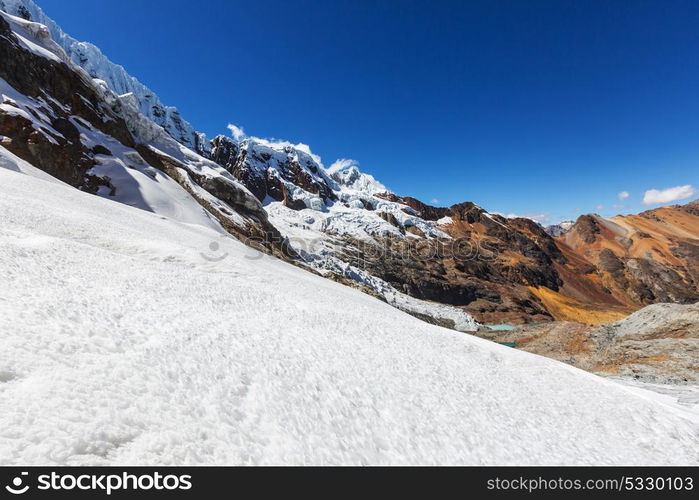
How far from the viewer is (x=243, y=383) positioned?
7273mm

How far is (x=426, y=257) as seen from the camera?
128750mm

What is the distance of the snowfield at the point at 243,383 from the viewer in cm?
489

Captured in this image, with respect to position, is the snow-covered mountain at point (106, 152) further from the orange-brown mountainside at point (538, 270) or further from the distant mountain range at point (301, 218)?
the orange-brown mountainside at point (538, 270)

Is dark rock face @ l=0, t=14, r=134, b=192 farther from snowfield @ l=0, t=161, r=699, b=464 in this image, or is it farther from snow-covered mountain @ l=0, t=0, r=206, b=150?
snow-covered mountain @ l=0, t=0, r=206, b=150

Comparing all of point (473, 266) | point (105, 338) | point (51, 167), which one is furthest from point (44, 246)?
point (473, 266)

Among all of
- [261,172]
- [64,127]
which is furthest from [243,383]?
[261,172]

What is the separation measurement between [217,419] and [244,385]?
4.79ft

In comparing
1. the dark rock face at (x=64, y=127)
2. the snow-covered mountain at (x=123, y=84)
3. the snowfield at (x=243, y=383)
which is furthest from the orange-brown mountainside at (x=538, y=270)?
the snow-covered mountain at (x=123, y=84)

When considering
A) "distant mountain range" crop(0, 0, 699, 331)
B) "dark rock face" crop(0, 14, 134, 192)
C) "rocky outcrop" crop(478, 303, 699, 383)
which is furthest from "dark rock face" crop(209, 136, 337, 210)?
"rocky outcrop" crop(478, 303, 699, 383)

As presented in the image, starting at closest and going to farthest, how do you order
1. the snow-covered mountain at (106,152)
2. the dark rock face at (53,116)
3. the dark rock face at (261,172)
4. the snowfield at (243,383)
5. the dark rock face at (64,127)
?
1. the snowfield at (243,383)
2. the dark rock face at (53,116)
3. the dark rock face at (64,127)
4. the snow-covered mountain at (106,152)
5. the dark rock face at (261,172)
